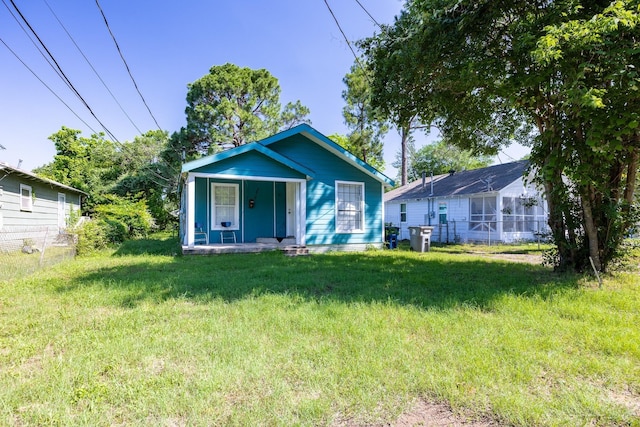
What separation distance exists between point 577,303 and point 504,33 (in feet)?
17.1

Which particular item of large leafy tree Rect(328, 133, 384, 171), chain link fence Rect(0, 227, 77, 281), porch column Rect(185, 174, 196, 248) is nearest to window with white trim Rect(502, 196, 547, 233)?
large leafy tree Rect(328, 133, 384, 171)

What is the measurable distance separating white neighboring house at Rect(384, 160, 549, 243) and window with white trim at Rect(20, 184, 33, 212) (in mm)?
18925

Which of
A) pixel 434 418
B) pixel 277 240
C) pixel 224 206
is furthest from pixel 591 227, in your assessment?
pixel 224 206

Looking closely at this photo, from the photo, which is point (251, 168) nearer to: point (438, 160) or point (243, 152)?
point (243, 152)

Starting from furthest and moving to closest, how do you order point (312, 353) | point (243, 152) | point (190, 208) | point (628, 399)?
1. point (243, 152)
2. point (190, 208)
3. point (312, 353)
4. point (628, 399)

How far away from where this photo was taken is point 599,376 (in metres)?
2.70

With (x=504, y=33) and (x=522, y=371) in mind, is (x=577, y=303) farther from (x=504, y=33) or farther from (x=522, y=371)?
(x=504, y=33)

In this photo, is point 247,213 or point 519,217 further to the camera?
point 519,217

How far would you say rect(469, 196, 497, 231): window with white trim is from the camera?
16703mm

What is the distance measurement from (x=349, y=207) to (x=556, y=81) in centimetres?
754

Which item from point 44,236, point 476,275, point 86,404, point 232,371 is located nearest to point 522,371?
point 232,371

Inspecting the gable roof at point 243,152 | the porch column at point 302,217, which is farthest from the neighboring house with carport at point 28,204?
the porch column at point 302,217

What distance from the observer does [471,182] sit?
19.2m

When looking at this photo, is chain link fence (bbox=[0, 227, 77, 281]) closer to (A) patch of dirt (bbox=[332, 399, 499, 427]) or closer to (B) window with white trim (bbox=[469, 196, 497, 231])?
(A) patch of dirt (bbox=[332, 399, 499, 427])
